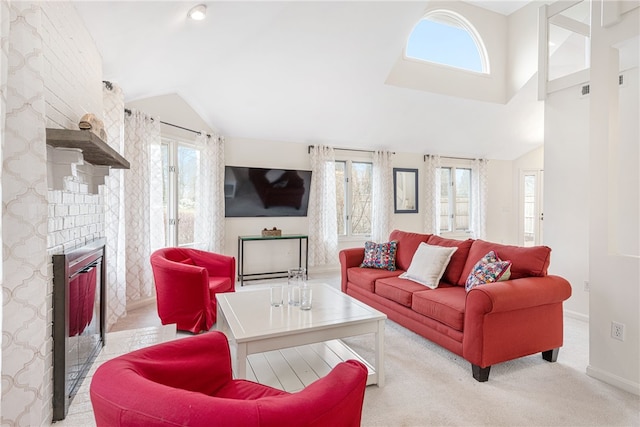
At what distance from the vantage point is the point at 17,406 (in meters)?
1.40

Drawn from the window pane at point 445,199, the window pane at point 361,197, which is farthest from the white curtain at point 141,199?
the window pane at point 445,199

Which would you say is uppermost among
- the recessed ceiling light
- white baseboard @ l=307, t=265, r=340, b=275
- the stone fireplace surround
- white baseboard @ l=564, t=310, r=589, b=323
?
the recessed ceiling light

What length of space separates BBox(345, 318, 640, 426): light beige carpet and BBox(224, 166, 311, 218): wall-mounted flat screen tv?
128 inches

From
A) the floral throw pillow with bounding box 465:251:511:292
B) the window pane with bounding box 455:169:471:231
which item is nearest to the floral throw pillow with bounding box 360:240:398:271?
the floral throw pillow with bounding box 465:251:511:292

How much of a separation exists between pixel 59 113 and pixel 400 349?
2.89 meters

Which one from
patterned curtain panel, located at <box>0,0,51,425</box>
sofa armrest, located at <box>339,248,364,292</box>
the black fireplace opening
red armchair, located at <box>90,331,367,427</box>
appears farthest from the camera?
sofa armrest, located at <box>339,248,364,292</box>

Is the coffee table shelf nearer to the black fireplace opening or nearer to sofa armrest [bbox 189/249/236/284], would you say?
the black fireplace opening

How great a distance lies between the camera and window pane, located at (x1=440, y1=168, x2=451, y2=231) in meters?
7.13

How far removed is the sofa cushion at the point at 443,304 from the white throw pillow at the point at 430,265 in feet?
0.43

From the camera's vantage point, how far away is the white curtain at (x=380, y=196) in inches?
246

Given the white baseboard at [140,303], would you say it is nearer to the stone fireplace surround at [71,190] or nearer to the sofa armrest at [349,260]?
the stone fireplace surround at [71,190]

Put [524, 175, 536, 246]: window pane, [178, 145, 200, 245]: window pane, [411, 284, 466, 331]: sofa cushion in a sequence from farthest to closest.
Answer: [524, 175, 536, 246]: window pane
[178, 145, 200, 245]: window pane
[411, 284, 466, 331]: sofa cushion

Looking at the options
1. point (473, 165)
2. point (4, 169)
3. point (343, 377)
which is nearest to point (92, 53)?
point (4, 169)

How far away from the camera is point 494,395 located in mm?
2105
